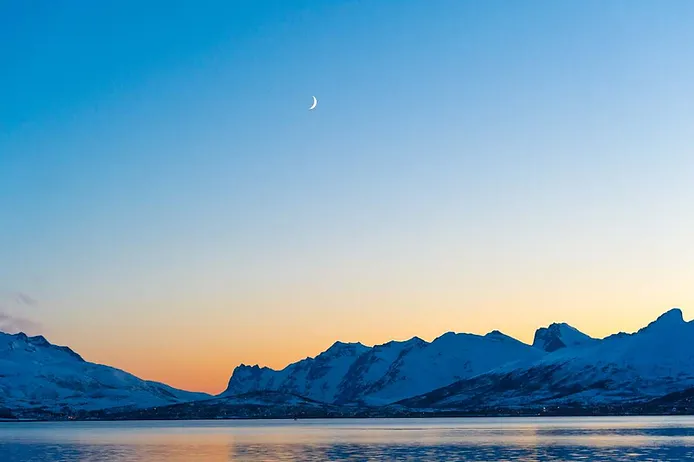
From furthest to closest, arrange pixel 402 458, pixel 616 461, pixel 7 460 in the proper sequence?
pixel 7 460
pixel 402 458
pixel 616 461

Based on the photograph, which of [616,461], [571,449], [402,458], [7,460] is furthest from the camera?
[571,449]

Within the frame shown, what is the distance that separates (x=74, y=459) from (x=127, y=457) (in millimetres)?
8850

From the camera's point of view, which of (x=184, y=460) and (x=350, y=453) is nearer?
(x=184, y=460)

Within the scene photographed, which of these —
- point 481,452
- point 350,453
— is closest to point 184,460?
point 350,453

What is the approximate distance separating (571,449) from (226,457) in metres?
65.9

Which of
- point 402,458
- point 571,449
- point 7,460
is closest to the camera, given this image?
point 402,458

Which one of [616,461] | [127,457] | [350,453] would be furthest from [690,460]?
[127,457]

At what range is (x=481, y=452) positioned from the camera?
15988cm

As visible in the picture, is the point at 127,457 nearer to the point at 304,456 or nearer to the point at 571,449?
the point at 304,456

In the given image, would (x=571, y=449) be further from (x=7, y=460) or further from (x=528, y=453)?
(x=7, y=460)

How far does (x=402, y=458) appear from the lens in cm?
14388

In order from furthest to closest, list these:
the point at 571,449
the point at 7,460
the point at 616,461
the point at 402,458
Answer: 1. the point at 571,449
2. the point at 7,460
3. the point at 402,458
4. the point at 616,461

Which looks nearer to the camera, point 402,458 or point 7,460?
point 402,458

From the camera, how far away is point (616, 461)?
12662cm
